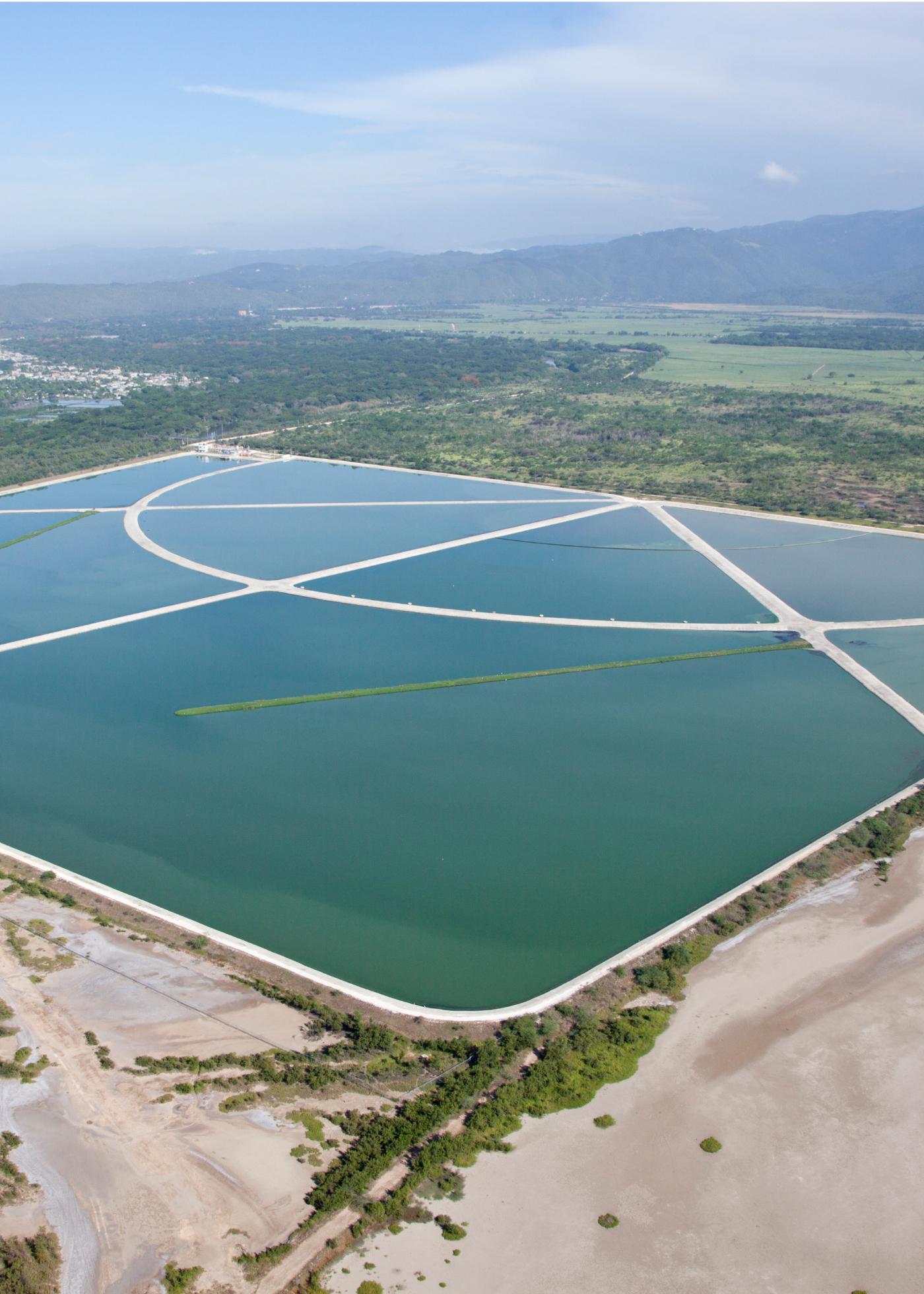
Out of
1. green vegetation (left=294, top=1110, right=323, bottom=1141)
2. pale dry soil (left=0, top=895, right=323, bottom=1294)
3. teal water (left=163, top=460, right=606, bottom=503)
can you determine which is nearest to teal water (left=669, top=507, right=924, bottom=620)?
teal water (left=163, top=460, right=606, bottom=503)

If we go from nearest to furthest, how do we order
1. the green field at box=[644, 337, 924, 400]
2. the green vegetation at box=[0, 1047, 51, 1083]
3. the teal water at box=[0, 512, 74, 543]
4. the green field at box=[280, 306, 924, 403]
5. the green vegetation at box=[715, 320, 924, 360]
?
the green vegetation at box=[0, 1047, 51, 1083] < the teal water at box=[0, 512, 74, 543] < the green field at box=[644, 337, 924, 400] < the green field at box=[280, 306, 924, 403] < the green vegetation at box=[715, 320, 924, 360]

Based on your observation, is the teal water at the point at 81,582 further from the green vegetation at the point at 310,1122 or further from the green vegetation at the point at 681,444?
the green vegetation at the point at 310,1122

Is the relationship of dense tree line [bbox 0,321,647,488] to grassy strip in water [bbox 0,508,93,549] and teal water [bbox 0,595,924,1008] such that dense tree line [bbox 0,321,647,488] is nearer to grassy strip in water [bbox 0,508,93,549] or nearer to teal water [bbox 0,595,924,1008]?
grassy strip in water [bbox 0,508,93,549]

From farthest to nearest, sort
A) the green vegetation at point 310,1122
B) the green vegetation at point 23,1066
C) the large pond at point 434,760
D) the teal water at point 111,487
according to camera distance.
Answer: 1. the teal water at point 111,487
2. the large pond at point 434,760
3. the green vegetation at point 23,1066
4. the green vegetation at point 310,1122

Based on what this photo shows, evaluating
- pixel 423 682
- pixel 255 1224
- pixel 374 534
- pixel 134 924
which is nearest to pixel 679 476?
pixel 374 534

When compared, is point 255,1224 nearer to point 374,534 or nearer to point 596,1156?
point 596,1156

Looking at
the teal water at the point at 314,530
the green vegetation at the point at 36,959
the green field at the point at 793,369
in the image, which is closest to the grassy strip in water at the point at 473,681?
the green vegetation at the point at 36,959
